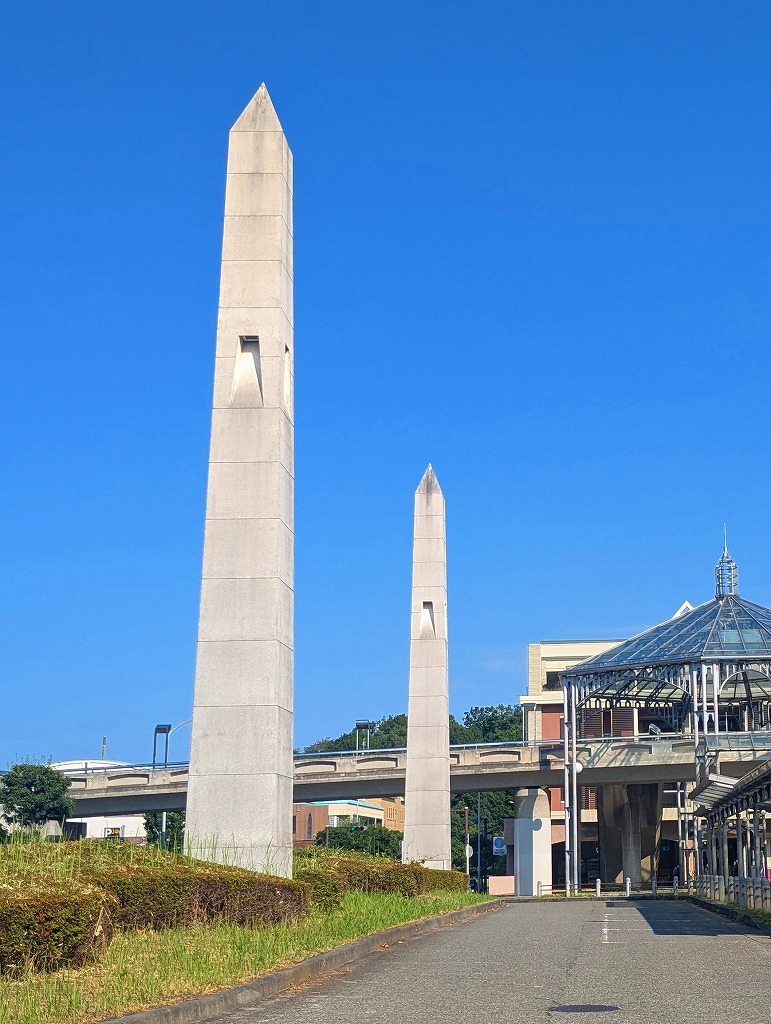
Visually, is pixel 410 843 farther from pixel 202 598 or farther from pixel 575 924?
pixel 202 598

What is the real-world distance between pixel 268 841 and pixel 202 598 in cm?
406

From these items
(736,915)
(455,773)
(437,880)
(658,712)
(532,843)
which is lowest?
(736,915)

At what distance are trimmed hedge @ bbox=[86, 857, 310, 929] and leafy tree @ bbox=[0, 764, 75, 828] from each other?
2082 inches

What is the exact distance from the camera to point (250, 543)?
22.1 m

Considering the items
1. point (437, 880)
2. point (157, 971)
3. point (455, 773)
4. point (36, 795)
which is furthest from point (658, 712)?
point (157, 971)

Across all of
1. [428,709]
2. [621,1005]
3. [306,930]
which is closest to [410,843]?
[428,709]

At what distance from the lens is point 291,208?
2458 cm

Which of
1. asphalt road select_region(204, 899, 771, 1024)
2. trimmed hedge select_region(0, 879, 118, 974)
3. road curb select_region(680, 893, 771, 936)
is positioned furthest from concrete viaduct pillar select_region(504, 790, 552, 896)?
trimmed hedge select_region(0, 879, 118, 974)

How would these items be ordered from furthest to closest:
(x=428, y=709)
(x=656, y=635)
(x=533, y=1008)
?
(x=656, y=635), (x=428, y=709), (x=533, y=1008)

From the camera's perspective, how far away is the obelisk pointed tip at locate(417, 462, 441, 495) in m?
43.3

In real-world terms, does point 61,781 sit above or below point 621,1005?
above

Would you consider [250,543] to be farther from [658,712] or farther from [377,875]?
[658,712]

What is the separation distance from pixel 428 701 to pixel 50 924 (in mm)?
32704

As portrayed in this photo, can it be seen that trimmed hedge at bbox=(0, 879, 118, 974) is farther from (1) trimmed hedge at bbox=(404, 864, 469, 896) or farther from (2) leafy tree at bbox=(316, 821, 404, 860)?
(2) leafy tree at bbox=(316, 821, 404, 860)
